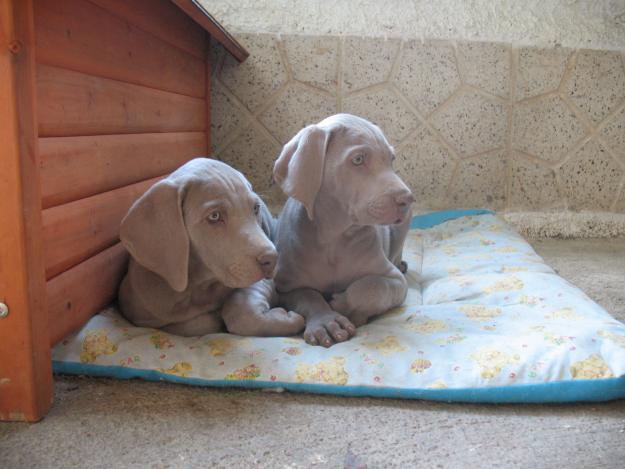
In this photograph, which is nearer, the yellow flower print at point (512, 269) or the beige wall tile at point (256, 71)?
the yellow flower print at point (512, 269)

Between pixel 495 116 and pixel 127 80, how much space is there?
2.38m

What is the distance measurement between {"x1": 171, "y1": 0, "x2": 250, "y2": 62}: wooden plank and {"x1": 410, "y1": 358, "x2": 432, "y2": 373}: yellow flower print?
1361 millimetres

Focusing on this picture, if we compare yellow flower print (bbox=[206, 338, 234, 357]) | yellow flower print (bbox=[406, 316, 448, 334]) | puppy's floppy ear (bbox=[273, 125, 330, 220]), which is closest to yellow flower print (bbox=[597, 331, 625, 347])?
yellow flower print (bbox=[406, 316, 448, 334])

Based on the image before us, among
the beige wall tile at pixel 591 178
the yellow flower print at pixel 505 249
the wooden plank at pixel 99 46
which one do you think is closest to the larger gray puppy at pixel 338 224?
the wooden plank at pixel 99 46

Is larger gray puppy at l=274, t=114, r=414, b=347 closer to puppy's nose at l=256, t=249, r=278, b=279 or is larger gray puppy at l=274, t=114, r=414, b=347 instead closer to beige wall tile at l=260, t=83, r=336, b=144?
puppy's nose at l=256, t=249, r=278, b=279

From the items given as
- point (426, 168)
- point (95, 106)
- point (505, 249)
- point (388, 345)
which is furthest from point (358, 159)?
point (426, 168)

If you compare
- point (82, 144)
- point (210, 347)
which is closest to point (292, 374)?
point (210, 347)

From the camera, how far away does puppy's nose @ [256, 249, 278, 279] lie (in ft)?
5.33

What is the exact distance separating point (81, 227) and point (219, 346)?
51cm

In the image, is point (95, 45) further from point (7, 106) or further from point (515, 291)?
point (515, 291)

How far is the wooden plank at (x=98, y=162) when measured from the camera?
1535 mm

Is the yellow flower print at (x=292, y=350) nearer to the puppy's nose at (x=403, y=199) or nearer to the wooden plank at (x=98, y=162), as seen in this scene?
the puppy's nose at (x=403, y=199)

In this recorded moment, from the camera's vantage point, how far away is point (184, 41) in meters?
2.80

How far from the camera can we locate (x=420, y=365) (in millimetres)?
1551
